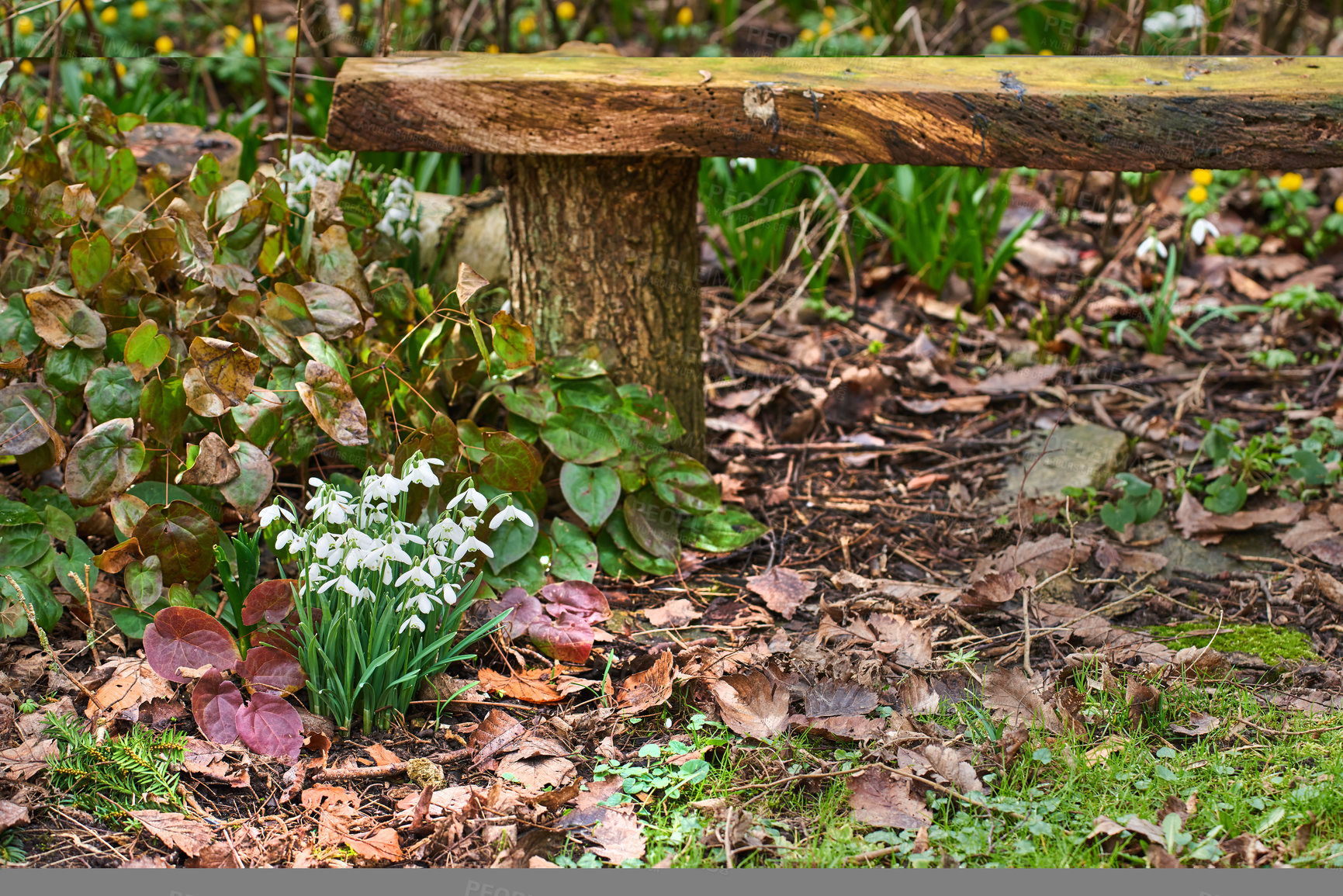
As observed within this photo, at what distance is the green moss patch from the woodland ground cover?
0.4 inches

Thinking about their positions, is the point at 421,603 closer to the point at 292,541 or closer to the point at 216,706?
the point at 292,541

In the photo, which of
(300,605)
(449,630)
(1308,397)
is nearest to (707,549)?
(449,630)

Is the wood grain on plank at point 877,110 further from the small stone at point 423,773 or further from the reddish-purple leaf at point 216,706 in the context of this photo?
the small stone at point 423,773

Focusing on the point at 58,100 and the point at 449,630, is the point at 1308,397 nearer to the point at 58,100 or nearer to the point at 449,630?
the point at 449,630

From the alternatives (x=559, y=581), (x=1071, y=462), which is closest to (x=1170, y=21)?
(x=1071, y=462)

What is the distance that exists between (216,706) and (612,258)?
1.26 meters

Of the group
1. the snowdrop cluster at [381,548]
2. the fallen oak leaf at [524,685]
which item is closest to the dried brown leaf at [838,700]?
the fallen oak leaf at [524,685]

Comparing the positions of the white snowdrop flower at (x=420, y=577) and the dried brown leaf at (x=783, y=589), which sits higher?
the white snowdrop flower at (x=420, y=577)

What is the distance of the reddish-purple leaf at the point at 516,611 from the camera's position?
2113 millimetres

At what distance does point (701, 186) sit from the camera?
3.66 m

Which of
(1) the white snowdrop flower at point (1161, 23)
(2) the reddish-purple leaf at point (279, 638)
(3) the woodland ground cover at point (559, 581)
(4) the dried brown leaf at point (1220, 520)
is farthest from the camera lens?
(1) the white snowdrop flower at point (1161, 23)

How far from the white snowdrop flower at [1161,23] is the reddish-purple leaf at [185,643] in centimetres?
432

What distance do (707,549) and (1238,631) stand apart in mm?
1135

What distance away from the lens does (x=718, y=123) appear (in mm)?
2180
